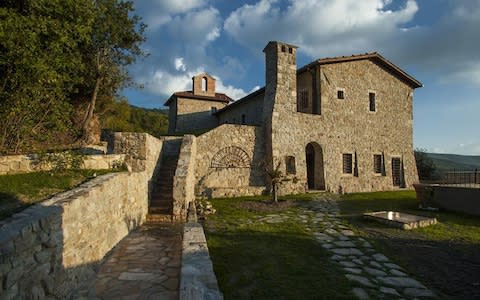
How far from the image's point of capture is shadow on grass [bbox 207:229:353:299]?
388 cm

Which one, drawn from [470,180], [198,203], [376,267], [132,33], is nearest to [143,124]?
[132,33]

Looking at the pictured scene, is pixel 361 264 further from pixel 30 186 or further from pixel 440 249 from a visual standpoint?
pixel 30 186

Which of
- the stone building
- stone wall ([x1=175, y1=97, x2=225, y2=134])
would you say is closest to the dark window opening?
the stone building

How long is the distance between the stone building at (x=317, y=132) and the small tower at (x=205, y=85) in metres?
4.90

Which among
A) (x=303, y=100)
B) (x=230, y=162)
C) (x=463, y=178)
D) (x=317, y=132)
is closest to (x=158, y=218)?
(x=230, y=162)

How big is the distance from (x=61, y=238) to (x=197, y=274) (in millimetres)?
1902

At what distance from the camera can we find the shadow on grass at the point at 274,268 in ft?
12.7

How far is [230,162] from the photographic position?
1462cm

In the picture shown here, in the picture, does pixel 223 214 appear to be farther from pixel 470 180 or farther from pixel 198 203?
pixel 470 180

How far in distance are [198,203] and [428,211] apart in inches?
354

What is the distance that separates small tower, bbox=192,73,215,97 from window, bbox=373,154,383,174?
1599 cm

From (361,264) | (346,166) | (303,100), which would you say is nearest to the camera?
(361,264)

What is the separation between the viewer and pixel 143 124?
45.3 meters

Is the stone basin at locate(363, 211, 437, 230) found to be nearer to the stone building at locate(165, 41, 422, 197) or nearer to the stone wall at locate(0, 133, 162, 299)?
the stone building at locate(165, 41, 422, 197)
